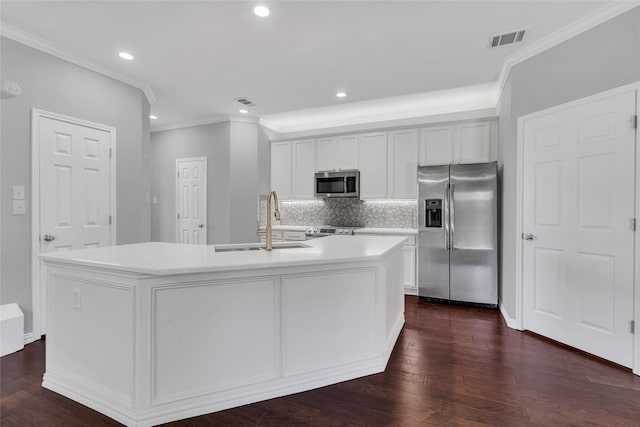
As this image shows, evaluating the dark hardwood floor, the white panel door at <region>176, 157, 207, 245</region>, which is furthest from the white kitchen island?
the white panel door at <region>176, 157, 207, 245</region>

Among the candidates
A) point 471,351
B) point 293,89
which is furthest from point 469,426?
point 293,89

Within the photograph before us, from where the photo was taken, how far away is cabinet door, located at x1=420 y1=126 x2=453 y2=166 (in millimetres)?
4559

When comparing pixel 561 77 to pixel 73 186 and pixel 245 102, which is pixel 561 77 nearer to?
pixel 245 102

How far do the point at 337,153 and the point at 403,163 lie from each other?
1164 millimetres

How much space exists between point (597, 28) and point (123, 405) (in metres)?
4.36

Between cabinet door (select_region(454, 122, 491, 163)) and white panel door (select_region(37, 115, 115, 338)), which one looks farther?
cabinet door (select_region(454, 122, 491, 163))

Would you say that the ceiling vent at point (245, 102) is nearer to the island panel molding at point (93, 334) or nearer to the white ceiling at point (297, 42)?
the white ceiling at point (297, 42)

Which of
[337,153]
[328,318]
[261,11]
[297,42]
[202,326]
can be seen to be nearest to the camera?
[202,326]

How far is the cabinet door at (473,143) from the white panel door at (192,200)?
4175 millimetres

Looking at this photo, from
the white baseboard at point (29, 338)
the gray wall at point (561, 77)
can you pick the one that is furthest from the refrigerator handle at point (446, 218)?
the white baseboard at point (29, 338)

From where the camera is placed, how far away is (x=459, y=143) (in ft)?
14.8

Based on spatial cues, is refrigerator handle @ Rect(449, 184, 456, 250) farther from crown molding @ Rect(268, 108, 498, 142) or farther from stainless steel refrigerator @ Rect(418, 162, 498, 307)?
crown molding @ Rect(268, 108, 498, 142)

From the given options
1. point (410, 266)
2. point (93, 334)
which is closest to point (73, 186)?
point (93, 334)

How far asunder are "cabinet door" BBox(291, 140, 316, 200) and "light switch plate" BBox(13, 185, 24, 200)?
368 cm
